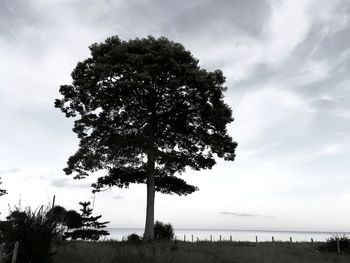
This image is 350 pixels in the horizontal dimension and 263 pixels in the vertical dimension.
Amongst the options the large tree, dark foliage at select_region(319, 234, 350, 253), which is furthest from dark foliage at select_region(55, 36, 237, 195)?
dark foliage at select_region(319, 234, 350, 253)

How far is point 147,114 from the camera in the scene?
29.9 m

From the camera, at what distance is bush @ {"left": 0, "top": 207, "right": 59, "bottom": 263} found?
12422 mm

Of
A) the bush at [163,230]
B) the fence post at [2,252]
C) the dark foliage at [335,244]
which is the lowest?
the fence post at [2,252]

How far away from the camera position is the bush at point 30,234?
12.4 meters

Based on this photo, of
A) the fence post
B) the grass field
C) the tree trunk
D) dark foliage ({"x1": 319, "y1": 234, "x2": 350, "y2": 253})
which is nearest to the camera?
the fence post

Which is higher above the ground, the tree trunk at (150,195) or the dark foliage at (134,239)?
the tree trunk at (150,195)

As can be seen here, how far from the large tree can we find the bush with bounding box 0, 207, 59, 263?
46.0 ft

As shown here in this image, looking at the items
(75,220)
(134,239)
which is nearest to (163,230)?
(134,239)

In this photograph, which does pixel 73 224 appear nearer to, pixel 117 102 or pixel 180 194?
pixel 180 194

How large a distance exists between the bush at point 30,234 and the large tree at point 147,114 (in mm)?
14027

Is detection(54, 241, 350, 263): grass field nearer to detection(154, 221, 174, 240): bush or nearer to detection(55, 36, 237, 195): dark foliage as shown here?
detection(55, 36, 237, 195): dark foliage

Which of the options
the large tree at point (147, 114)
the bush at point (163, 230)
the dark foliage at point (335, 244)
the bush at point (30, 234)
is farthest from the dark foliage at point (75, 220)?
the bush at point (30, 234)

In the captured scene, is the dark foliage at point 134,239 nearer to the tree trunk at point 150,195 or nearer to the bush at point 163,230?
the tree trunk at point 150,195

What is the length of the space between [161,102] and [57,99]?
7869 mm
